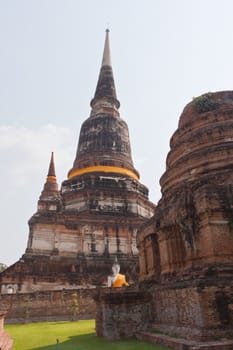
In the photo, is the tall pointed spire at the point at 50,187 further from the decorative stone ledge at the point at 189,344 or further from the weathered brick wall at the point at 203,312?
the decorative stone ledge at the point at 189,344

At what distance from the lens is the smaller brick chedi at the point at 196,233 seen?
25.2 feet

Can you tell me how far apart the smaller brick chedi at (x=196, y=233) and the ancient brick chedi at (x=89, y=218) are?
11058mm

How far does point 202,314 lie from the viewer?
295 inches

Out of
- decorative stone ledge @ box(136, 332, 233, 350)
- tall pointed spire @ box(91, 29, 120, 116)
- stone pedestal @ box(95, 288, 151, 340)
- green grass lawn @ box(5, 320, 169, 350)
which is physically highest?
tall pointed spire @ box(91, 29, 120, 116)

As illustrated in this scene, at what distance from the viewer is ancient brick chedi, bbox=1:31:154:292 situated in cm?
2230

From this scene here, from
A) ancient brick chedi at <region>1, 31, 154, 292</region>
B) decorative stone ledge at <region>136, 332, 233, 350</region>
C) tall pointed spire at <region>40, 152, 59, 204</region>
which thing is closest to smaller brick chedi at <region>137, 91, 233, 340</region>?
decorative stone ledge at <region>136, 332, 233, 350</region>

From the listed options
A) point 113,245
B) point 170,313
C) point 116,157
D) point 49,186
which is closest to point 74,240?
point 113,245

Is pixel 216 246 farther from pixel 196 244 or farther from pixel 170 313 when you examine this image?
pixel 170 313

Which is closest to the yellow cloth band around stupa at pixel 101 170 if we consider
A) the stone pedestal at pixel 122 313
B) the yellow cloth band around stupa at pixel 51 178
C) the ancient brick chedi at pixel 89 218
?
the ancient brick chedi at pixel 89 218

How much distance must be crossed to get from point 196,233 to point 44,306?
1319cm

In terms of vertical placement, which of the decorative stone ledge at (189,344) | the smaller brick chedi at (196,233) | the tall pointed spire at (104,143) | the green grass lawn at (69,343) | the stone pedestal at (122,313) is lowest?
the green grass lawn at (69,343)

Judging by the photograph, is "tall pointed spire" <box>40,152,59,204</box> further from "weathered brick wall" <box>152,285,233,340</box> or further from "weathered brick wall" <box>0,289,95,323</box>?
"weathered brick wall" <box>152,285,233,340</box>

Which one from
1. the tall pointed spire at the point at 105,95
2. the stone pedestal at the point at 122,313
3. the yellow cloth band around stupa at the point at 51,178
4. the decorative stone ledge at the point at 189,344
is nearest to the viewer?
the decorative stone ledge at the point at 189,344

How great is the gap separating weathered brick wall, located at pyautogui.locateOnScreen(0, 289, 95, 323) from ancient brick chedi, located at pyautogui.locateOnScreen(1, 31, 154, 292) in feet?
7.93
